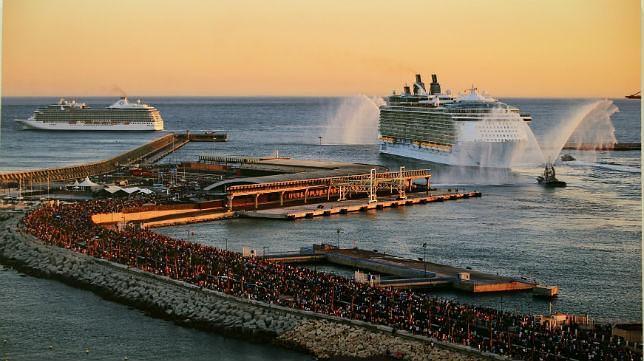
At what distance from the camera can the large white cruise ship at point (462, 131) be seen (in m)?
55.4

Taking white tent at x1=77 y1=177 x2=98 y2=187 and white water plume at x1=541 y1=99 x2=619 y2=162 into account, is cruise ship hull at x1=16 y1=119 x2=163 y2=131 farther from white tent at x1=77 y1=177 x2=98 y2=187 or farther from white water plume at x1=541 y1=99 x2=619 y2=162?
white tent at x1=77 y1=177 x2=98 y2=187

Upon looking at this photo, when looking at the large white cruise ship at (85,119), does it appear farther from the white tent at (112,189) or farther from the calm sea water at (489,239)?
the white tent at (112,189)

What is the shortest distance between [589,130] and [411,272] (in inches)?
2212

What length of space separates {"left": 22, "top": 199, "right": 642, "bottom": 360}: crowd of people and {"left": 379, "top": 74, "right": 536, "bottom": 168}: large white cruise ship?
2719 centimetres

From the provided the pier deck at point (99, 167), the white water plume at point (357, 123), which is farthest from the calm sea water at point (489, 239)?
the white water plume at point (357, 123)

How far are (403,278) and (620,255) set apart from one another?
23.5ft

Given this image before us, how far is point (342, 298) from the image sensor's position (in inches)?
884

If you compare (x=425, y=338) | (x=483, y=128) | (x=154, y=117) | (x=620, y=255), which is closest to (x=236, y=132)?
(x=154, y=117)

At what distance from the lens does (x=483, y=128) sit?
56.3 meters

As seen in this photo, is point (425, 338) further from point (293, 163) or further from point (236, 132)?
point (236, 132)

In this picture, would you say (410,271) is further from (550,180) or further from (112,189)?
(550,180)

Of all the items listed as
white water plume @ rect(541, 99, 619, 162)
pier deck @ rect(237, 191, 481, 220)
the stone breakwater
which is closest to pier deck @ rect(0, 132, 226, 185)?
pier deck @ rect(237, 191, 481, 220)

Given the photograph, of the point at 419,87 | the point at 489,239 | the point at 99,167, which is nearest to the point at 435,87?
the point at 419,87

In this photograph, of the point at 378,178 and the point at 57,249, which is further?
the point at 378,178
